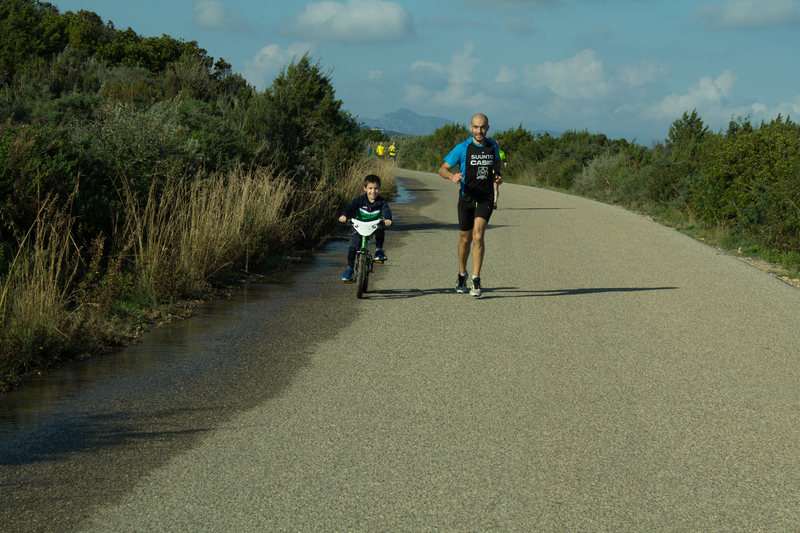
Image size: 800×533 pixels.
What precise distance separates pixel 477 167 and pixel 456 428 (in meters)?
4.97

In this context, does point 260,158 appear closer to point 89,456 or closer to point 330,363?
point 330,363

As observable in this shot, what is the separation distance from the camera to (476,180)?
29.6 feet

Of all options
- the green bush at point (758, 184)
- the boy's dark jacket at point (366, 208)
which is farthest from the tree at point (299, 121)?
the green bush at point (758, 184)

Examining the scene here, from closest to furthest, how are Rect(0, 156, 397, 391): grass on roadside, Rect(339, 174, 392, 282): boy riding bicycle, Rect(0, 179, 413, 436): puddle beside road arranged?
Rect(0, 179, 413, 436): puddle beside road, Rect(0, 156, 397, 391): grass on roadside, Rect(339, 174, 392, 282): boy riding bicycle

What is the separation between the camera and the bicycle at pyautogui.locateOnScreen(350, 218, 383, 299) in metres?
8.84

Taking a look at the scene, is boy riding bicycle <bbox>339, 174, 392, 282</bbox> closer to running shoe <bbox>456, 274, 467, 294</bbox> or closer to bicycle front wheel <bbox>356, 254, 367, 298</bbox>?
bicycle front wheel <bbox>356, 254, 367, 298</bbox>

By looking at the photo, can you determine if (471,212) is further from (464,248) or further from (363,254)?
(363,254)

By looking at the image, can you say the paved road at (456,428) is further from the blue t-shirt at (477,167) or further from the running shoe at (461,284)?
the blue t-shirt at (477,167)

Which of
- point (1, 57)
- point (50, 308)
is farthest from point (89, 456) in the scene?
point (1, 57)

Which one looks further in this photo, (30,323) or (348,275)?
(348,275)

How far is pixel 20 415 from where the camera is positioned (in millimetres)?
A: 4617

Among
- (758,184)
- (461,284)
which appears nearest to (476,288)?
(461,284)

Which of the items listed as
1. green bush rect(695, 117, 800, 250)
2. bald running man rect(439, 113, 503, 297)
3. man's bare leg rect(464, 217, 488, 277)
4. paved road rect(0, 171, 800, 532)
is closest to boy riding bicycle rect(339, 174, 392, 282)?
paved road rect(0, 171, 800, 532)

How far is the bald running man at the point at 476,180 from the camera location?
894cm
